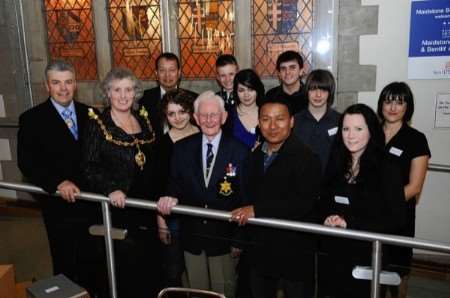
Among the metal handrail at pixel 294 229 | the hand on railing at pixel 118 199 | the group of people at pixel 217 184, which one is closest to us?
the metal handrail at pixel 294 229

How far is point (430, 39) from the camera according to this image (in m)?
3.43

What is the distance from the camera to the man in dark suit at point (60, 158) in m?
2.38

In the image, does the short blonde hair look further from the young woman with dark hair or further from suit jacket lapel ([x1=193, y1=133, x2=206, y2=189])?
the young woman with dark hair

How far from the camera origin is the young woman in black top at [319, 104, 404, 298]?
1873 millimetres

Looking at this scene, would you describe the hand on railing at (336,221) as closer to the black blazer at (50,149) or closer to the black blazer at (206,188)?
the black blazer at (206,188)

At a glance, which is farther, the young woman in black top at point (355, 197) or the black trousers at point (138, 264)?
the black trousers at point (138, 264)

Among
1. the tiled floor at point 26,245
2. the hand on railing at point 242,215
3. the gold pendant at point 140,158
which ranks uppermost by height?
the gold pendant at point 140,158

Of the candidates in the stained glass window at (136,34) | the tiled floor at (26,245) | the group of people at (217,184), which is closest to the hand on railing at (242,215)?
the group of people at (217,184)

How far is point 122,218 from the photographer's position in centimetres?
229

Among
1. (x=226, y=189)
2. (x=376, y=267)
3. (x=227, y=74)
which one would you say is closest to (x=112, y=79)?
(x=226, y=189)

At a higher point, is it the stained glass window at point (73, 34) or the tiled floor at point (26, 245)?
the stained glass window at point (73, 34)

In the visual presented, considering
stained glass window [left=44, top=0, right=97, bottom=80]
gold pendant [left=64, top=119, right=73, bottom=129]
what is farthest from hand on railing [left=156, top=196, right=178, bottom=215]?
stained glass window [left=44, top=0, right=97, bottom=80]

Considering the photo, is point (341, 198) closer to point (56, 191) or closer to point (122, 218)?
point (122, 218)

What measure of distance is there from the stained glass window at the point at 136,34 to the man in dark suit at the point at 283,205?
2.55m
